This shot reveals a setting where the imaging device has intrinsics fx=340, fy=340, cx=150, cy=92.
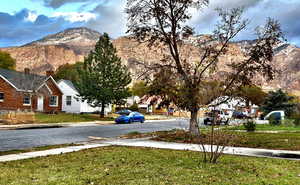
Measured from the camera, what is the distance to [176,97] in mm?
17797

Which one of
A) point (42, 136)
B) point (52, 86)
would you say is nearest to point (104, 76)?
point (52, 86)

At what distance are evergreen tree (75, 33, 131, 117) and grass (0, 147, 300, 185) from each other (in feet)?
98.3

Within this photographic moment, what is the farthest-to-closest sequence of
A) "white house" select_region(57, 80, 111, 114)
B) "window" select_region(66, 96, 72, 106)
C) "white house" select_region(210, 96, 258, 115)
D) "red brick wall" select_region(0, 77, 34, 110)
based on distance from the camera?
1. "window" select_region(66, 96, 72, 106)
2. "white house" select_region(57, 80, 111, 114)
3. "red brick wall" select_region(0, 77, 34, 110)
4. "white house" select_region(210, 96, 258, 115)

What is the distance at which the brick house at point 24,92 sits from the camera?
42562mm

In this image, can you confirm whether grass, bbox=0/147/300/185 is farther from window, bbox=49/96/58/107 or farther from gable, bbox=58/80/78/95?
gable, bbox=58/80/78/95

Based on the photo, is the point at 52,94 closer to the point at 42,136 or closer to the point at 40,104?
the point at 40,104

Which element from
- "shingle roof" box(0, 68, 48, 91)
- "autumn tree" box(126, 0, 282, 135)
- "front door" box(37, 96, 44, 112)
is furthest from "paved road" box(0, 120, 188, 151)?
"front door" box(37, 96, 44, 112)

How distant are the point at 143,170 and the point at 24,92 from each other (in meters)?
37.5

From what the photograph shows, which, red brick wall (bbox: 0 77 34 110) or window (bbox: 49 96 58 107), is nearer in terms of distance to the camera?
red brick wall (bbox: 0 77 34 110)

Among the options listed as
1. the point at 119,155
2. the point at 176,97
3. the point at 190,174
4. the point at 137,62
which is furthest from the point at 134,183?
the point at 137,62

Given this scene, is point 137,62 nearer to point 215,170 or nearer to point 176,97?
point 176,97

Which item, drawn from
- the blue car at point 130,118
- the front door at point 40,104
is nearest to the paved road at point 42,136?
the blue car at point 130,118

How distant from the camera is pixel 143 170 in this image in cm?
884

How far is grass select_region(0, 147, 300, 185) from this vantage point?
7.68 metres
